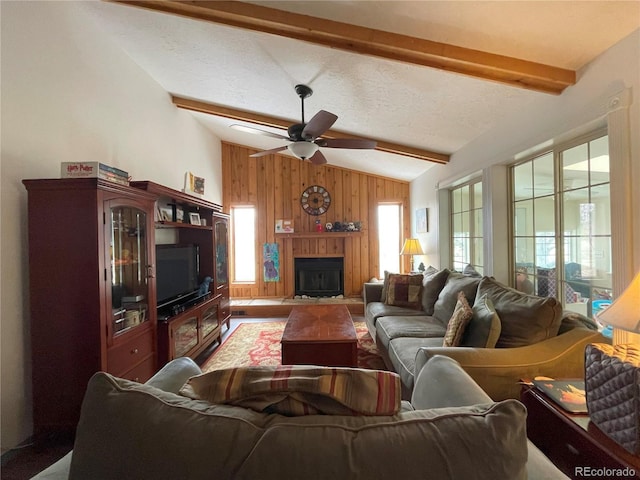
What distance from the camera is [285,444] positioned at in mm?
586

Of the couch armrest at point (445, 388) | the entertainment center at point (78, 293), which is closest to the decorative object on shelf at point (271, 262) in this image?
the entertainment center at point (78, 293)

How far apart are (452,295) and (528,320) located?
0.94m

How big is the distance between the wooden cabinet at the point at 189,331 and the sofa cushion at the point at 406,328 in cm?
187

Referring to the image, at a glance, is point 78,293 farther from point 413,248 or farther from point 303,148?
point 413,248

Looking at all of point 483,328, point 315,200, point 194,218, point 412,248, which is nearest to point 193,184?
point 194,218

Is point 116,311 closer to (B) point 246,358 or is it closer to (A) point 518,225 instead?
(B) point 246,358

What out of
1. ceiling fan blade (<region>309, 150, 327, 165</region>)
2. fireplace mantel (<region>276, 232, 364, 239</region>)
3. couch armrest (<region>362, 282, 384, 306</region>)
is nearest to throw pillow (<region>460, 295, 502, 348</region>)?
couch armrest (<region>362, 282, 384, 306</region>)

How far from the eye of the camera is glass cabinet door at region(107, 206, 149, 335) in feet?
6.75

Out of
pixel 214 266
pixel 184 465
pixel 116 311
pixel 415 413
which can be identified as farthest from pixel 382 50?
pixel 214 266

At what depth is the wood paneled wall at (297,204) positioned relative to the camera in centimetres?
551

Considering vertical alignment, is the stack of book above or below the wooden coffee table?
above

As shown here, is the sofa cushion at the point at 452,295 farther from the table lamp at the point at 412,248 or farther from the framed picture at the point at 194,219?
the framed picture at the point at 194,219

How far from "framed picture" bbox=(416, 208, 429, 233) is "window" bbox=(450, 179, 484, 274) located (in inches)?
18.5

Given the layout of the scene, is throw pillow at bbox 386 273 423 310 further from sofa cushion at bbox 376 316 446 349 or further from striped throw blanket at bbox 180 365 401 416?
striped throw blanket at bbox 180 365 401 416
